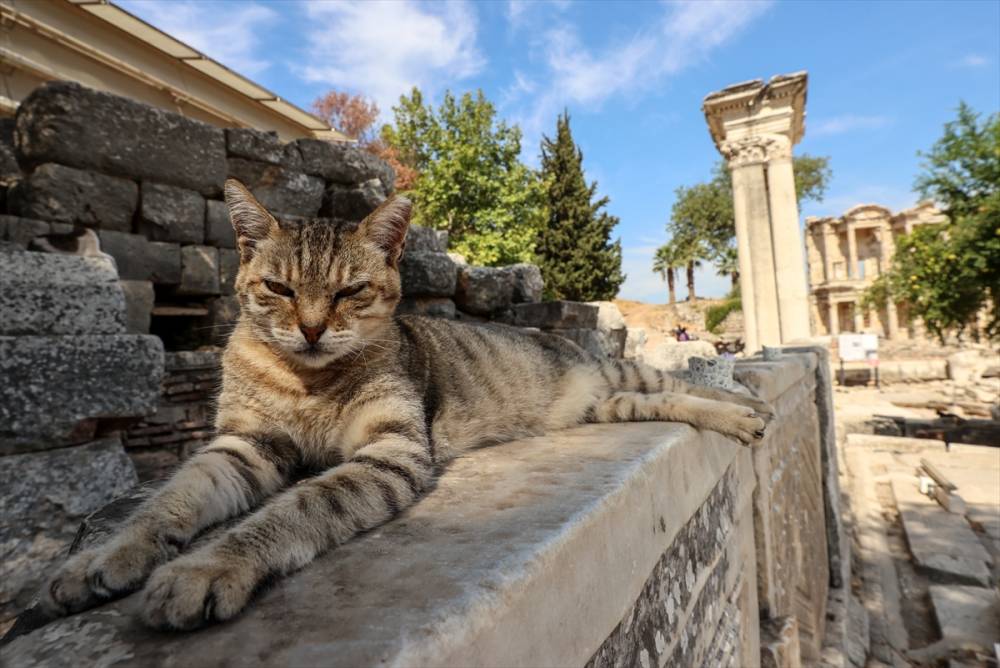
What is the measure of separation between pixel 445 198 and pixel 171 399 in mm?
19284

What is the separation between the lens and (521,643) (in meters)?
0.92

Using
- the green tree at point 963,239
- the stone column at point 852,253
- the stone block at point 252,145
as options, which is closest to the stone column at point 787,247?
the green tree at point 963,239

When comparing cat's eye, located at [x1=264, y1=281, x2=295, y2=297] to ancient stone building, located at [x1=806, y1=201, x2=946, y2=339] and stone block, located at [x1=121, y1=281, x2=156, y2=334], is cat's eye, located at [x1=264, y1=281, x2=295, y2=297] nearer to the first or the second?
stone block, located at [x1=121, y1=281, x2=156, y2=334]

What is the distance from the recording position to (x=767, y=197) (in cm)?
1334

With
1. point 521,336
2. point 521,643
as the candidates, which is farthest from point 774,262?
point 521,643

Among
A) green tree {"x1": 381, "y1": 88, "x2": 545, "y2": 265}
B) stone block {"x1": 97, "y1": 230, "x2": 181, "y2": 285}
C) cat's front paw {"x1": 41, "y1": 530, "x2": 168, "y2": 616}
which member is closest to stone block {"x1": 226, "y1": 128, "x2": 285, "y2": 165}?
stone block {"x1": 97, "y1": 230, "x2": 181, "y2": 285}

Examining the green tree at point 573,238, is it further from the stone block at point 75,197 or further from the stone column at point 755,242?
the stone block at point 75,197

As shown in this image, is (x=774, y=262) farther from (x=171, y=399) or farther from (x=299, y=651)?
(x=299, y=651)

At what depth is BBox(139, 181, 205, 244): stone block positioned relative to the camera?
4.01 metres

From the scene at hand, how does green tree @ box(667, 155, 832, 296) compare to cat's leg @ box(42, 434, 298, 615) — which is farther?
green tree @ box(667, 155, 832, 296)

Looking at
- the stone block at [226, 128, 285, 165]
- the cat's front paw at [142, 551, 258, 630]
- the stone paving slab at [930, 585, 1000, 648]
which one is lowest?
the stone paving slab at [930, 585, 1000, 648]

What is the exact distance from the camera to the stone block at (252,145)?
446 centimetres

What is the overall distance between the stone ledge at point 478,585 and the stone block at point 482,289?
3.86 meters

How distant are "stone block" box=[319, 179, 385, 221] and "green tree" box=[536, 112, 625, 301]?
21.5 meters
